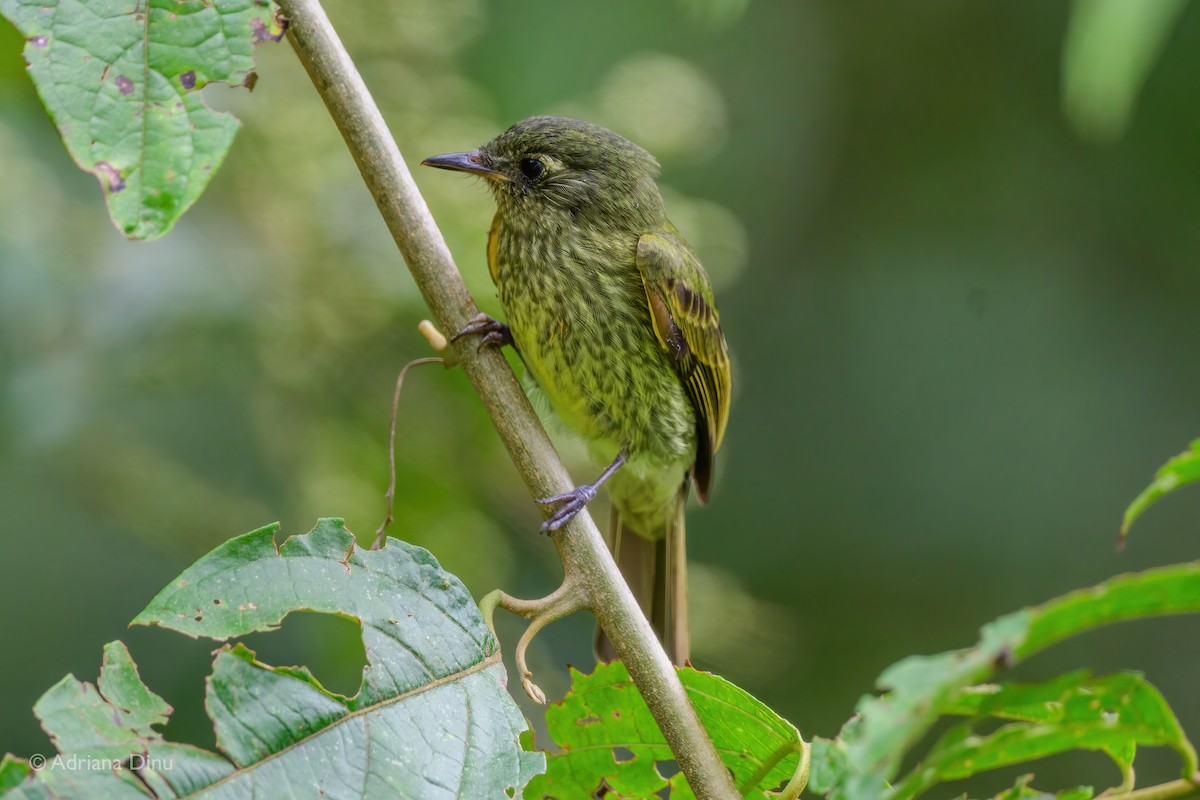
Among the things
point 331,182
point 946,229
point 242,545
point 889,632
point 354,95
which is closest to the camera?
point 242,545

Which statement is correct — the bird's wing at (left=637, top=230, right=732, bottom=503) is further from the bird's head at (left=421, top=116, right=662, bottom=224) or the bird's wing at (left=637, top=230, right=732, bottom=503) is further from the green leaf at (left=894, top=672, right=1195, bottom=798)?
the green leaf at (left=894, top=672, right=1195, bottom=798)

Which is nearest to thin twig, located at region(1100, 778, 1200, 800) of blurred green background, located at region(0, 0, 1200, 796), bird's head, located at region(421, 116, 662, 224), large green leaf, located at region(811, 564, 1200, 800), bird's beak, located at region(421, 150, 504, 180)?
large green leaf, located at region(811, 564, 1200, 800)

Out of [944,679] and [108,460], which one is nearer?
[944,679]

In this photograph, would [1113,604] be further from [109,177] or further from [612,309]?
[612,309]

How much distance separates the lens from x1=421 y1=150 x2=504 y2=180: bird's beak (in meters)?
2.92

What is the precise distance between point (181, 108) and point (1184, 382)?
212 inches

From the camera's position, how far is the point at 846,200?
20.5 feet

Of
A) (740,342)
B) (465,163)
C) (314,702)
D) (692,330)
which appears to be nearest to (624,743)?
(314,702)

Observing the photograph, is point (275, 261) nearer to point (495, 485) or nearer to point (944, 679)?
point (495, 485)

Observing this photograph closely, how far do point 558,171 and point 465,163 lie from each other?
0.97ft

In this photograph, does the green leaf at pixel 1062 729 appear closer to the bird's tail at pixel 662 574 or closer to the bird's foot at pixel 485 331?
the bird's foot at pixel 485 331

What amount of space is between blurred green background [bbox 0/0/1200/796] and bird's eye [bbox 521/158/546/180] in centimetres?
14

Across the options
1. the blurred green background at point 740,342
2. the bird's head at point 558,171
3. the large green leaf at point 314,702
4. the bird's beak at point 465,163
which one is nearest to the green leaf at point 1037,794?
the large green leaf at point 314,702

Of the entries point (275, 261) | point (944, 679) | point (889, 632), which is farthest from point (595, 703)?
point (889, 632)
